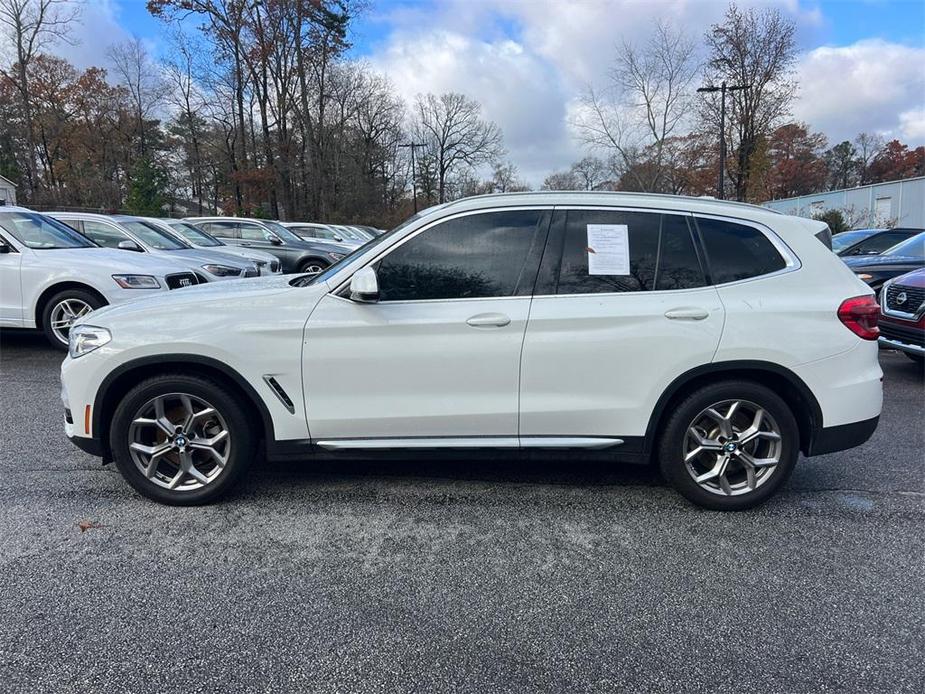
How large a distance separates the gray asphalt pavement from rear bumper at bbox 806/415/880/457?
414mm

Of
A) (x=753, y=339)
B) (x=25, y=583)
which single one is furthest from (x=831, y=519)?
(x=25, y=583)

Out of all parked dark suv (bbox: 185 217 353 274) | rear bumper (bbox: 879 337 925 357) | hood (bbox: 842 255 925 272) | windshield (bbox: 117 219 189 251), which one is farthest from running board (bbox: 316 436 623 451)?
parked dark suv (bbox: 185 217 353 274)

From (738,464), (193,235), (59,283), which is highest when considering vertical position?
(193,235)

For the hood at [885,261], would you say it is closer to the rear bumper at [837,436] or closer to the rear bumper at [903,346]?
the rear bumper at [903,346]

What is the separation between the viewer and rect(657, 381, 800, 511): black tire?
11.0 ft

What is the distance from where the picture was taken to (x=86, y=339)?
11.2ft

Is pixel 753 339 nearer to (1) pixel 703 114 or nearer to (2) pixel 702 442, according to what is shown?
(2) pixel 702 442

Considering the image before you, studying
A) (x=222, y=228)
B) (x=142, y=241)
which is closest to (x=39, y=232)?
(x=142, y=241)

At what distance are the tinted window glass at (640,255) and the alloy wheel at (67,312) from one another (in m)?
6.10

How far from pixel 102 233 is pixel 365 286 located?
327 inches

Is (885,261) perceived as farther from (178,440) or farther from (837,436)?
(178,440)

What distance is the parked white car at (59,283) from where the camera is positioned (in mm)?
7023

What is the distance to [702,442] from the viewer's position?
3420mm

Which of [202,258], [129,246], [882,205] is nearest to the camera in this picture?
[129,246]
